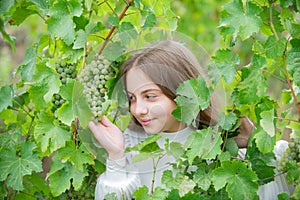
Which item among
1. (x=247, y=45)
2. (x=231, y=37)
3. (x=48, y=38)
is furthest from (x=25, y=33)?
(x=231, y=37)

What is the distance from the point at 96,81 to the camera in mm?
1725

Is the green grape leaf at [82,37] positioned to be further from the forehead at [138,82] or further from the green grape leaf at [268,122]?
the green grape leaf at [268,122]

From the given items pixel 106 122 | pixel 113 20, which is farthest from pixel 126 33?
pixel 106 122

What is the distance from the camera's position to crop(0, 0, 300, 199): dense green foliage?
1620mm

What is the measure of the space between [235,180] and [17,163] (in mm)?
659

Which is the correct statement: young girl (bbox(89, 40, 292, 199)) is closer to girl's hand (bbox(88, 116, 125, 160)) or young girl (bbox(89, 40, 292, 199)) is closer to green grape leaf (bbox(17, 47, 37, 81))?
girl's hand (bbox(88, 116, 125, 160))

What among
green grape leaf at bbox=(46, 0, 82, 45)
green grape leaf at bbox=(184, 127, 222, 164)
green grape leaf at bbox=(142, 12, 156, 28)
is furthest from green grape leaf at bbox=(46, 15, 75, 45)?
green grape leaf at bbox=(184, 127, 222, 164)

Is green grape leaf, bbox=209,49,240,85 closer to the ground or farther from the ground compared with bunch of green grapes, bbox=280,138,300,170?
farther from the ground

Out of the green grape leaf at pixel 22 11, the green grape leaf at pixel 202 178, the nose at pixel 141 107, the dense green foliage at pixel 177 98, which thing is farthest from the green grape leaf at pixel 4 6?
the green grape leaf at pixel 202 178

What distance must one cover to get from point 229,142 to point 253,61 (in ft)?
0.84

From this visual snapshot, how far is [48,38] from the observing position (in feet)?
6.57

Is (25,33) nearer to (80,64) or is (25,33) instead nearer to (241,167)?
(80,64)

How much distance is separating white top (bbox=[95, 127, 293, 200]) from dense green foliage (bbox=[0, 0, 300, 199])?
0.05m

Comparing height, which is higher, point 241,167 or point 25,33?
point 25,33
